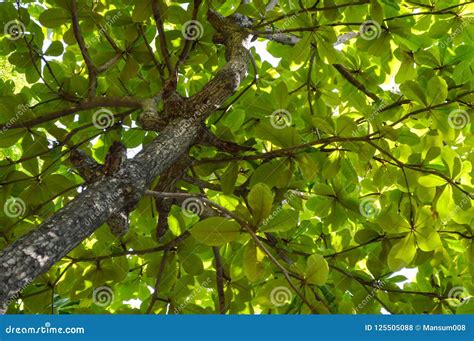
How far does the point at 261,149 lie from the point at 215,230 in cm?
146

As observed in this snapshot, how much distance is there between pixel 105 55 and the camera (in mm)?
2668

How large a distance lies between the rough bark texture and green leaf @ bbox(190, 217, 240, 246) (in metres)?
0.22

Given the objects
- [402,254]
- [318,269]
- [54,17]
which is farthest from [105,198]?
[54,17]

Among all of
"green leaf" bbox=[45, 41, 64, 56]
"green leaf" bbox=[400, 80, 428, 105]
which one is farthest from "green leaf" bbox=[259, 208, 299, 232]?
"green leaf" bbox=[45, 41, 64, 56]

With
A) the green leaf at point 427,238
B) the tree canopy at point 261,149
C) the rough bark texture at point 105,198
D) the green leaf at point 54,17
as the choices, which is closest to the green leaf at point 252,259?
the tree canopy at point 261,149

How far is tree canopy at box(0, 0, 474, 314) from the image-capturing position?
215 cm

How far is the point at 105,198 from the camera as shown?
145 cm

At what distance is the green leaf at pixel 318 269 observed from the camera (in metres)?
1.80

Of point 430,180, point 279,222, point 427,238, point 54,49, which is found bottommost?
point 279,222

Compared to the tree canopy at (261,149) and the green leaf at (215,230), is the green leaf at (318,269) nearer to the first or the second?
the tree canopy at (261,149)

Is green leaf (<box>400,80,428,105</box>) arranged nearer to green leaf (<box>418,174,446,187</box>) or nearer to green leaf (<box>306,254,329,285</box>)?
green leaf (<box>418,174,446,187</box>)

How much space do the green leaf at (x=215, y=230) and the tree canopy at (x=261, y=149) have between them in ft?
0.28

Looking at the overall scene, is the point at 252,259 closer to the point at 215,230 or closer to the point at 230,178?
the point at 215,230

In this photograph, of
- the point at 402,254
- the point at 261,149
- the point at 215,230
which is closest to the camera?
the point at 215,230
